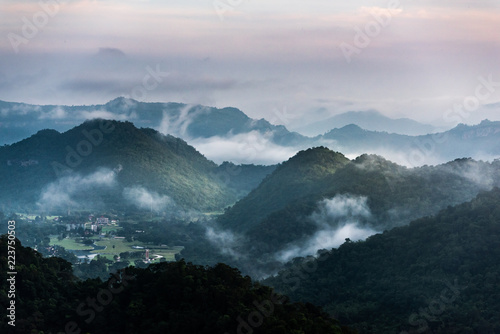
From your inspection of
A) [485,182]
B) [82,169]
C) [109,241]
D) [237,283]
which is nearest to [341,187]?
[485,182]

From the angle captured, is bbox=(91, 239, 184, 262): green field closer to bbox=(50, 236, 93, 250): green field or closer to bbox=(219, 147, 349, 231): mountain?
bbox=(50, 236, 93, 250): green field

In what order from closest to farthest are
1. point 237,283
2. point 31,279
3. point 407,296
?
1. point 237,283
2. point 31,279
3. point 407,296

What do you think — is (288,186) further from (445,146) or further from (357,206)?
(445,146)

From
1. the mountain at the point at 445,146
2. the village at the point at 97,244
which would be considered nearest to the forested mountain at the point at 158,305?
the village at the point at 97,244

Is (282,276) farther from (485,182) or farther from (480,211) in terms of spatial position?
(485,182)

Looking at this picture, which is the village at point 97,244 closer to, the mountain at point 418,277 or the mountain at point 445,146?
the mountain at point 418,277

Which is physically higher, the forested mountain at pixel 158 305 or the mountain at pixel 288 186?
the mountain at pixel 288 186
